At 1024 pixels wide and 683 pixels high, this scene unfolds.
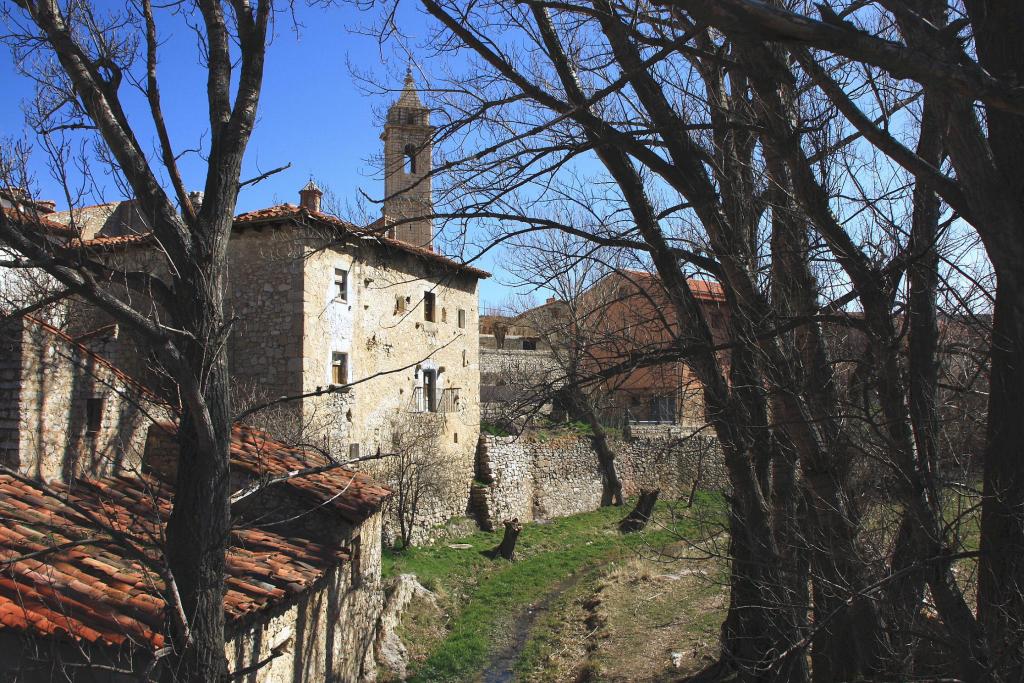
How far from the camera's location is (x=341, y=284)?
17484 mm

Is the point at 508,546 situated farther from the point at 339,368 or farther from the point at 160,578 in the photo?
the point at 160,578

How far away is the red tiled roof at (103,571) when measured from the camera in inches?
174

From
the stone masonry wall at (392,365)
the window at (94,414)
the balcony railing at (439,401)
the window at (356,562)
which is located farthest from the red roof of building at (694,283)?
the balcony railing at (439,401)

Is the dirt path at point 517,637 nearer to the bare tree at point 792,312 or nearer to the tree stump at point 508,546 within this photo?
the tree stump at point 508,546

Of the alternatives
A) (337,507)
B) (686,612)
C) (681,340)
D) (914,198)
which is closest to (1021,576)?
(914,198)

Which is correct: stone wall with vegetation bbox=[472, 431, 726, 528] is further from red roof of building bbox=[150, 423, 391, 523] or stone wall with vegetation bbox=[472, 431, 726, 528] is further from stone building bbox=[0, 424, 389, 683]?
red roof of building bbox=[150, 423, 391, 523]

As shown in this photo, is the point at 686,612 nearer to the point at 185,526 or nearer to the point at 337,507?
the point at 337,507

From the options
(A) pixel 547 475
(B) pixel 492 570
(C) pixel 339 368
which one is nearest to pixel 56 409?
(C) pixel 339 368

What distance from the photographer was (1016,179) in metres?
3.38

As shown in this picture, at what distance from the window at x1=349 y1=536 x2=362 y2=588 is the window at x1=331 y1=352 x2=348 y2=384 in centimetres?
884

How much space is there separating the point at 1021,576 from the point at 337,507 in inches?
224

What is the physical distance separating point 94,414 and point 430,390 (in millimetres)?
11761

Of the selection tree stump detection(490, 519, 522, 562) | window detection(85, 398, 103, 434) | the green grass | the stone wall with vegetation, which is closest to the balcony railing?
the stone wall with vegetation

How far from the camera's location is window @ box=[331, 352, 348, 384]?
17.2m
